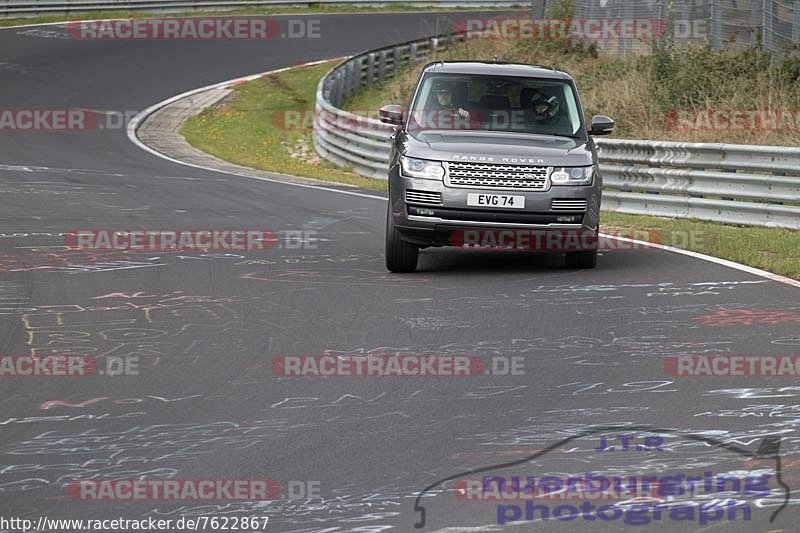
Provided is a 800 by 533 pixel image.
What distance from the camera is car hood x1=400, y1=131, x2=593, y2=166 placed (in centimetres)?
1173

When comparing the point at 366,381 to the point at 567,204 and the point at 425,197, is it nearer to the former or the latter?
the point at 425,197

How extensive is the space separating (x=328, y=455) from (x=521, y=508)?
1127 mm

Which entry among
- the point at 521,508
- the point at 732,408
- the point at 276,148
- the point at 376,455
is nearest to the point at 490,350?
the point at 732,408

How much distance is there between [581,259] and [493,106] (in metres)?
1.69

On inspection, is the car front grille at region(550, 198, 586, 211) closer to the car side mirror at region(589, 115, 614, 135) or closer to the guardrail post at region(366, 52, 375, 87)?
the car side mirror at region(589, 115, 614, 135)

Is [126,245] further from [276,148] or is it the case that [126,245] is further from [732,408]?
[276,148]

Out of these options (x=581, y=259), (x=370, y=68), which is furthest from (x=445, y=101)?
(x=370, y=68)

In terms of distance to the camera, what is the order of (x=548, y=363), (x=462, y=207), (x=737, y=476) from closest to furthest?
1. (x=737, y=476)
2. (x=548, y=363)
3. (x=462, y=207)

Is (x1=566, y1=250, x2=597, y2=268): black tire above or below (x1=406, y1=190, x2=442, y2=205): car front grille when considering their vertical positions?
below

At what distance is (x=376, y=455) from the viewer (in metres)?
6.34
